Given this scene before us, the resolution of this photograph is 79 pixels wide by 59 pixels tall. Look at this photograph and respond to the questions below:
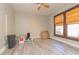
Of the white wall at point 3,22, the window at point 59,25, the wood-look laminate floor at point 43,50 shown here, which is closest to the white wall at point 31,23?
the window at point 59,25

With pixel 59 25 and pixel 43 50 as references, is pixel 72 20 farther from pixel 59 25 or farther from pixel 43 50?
pixel 43 50

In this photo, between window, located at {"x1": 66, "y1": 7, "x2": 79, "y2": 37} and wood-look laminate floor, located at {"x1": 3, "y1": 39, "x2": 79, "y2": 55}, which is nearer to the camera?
wood-look laminate floor, located at {"x1": 3, "y1": 39, "x2": 79, "y2": 55}

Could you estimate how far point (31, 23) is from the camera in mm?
7945

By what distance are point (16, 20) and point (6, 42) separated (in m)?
3.08

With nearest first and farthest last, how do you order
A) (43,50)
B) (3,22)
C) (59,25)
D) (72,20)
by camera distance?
(43,50), (3,22), (72,20), (59,25)

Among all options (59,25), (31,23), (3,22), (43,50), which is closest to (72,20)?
(59,25)

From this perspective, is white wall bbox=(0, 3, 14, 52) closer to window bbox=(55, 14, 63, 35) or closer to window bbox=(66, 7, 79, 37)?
window bbox=(66, 7, 79, 37)

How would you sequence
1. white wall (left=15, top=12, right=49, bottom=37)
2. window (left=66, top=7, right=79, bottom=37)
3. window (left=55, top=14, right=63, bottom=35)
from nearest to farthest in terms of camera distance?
1. window (left=66, top=7, right=79, bottom=37)
2. window (left=55, top=14, right=63, bottom=35)
3. white wall (left=15, top=12, right=49, bottom=37)

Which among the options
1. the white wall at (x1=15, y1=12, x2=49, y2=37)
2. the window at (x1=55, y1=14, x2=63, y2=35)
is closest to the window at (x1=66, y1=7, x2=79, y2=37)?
the window at (x1=55, y1=14, x2=63, y2=35)

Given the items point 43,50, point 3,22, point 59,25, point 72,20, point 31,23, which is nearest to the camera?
point 43,50

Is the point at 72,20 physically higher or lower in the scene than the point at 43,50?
higher

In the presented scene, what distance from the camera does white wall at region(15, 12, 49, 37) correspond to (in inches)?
290
